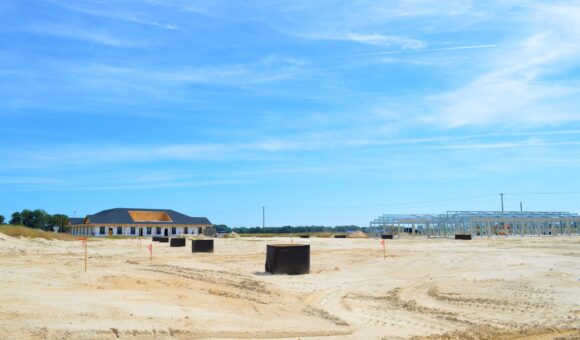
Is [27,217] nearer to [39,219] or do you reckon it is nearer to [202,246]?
[39,219]

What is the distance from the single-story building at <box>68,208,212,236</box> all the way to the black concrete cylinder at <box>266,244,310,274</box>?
2581 inches

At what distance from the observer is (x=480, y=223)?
62281 millimetres

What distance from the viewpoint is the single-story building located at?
78812 millimetres

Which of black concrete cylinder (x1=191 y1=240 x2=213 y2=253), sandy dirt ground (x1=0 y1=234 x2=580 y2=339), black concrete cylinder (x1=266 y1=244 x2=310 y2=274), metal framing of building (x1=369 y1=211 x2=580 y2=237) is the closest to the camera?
sandy dirt ground (x1=0 y1=234 x2=580 y2=339)

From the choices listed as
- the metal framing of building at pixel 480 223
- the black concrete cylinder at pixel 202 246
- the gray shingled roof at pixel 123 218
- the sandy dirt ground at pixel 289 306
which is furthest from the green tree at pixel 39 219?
the sandy dirt ground at pixel 289 306

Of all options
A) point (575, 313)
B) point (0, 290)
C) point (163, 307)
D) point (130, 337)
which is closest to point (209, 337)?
point (130, 337)

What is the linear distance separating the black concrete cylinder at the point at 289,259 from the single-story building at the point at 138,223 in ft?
215

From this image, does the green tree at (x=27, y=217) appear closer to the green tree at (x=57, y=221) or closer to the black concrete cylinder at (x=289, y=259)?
the green tree at (x=57, y=221)

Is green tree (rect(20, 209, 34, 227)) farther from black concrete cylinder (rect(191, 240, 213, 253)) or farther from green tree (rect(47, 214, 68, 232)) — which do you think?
black concrete cylinder (rect(191, 240, 213, 253))

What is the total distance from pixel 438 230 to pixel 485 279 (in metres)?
52.3

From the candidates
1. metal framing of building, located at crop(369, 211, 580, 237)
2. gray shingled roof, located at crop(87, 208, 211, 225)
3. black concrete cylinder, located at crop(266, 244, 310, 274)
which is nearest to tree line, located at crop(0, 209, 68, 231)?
gray shingled roof, located at crop(87, 208, 211, 225)

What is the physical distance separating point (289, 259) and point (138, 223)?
220 ft

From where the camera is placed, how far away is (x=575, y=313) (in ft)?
36.0

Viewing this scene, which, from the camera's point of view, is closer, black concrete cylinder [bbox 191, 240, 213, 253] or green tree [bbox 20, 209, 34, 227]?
Answer: black concrete cylinder [bbox 191, 240, 213, 253]
